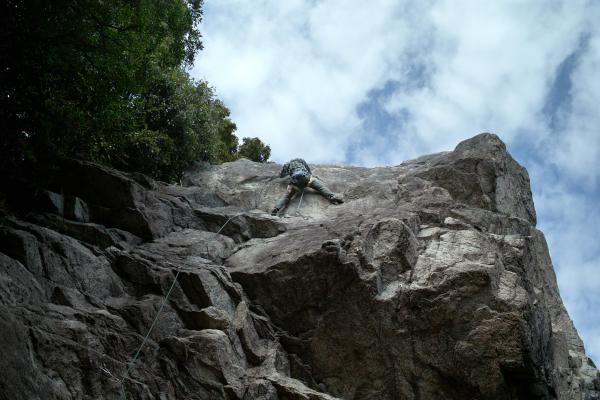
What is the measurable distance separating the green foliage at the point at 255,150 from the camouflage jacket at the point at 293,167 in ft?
28.7

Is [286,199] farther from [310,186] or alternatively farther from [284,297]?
[284,297]

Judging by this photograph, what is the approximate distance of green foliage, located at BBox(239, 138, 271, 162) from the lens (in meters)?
26.9

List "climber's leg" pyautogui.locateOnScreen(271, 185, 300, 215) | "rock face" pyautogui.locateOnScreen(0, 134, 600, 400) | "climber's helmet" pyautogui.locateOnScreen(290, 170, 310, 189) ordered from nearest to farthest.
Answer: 1. "rock face" pyautogui.locateOnScreen(0, 134, 600, 400)
2. "climber's leg" pyautogui.locateOnScreen(271, 185, 300, 215)
3. "climber's helmet" pyautogui.locateOnScreen(290, 170, 310, 189)

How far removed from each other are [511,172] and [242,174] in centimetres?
802

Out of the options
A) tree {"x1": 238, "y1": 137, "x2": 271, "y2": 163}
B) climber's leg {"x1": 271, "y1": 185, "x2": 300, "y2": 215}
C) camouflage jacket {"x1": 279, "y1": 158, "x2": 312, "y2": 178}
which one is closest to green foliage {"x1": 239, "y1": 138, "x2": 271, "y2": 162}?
tree {"x1": 238, "y1": 137, "x2": 271, "y2": 163}

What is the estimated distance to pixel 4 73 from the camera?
37.1ft

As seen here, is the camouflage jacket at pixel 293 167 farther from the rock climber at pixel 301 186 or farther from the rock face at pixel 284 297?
the rock face at pixel 284 297

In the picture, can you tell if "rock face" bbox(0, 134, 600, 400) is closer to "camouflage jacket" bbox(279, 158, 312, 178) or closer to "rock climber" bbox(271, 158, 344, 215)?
"rock climber" bbox(271, 158, 344, 215)

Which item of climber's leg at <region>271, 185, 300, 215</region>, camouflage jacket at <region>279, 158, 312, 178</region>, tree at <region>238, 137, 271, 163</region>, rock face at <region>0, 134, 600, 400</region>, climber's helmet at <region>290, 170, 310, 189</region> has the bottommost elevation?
rock face at <region>0, 134, 600, 400</region>

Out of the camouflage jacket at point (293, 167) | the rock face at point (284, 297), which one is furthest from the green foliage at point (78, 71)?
the camouflage jacket at point (293, 167)

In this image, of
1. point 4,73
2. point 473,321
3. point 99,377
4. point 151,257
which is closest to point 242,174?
point 151,257

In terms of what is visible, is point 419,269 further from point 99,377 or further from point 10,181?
point 10,181

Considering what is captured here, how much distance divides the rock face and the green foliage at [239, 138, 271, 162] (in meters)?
11.4

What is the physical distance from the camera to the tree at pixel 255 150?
1059 inches
